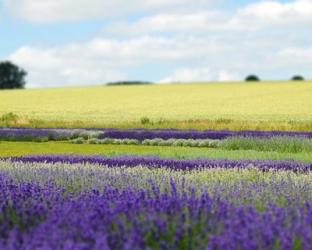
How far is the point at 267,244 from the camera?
16.0 feet

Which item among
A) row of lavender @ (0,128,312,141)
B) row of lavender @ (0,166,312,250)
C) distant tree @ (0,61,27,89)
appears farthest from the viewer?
distant tree @ (0,61,27,89)

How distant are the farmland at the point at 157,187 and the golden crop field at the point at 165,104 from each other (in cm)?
51

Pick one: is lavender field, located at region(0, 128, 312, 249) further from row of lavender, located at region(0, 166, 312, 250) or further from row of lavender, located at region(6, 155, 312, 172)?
row of lavender, located at region(6, 155, 312, 172)

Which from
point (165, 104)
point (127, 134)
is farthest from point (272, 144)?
point (165, 104)

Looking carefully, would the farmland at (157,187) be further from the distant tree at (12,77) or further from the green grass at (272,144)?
the distant tree at (12,77)

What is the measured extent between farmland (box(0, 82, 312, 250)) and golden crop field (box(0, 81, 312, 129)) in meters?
0.51

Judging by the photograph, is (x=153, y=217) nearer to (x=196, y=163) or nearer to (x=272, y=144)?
(x=196, y=163)

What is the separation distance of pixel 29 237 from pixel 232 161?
9.43 meters

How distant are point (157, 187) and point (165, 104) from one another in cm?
4269

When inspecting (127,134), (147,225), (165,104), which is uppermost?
(165,104)

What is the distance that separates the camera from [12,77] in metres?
105

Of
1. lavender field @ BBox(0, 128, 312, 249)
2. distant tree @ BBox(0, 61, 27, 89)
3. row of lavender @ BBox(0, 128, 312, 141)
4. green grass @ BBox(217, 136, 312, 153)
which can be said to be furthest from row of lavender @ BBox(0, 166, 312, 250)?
distant tree @ BBox(0, 61, 27, 89)

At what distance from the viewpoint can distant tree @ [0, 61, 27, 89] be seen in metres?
103

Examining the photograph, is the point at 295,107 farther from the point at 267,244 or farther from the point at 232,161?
the point at 267,244
